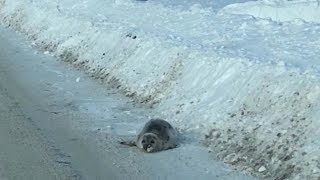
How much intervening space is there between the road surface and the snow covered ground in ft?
1.06

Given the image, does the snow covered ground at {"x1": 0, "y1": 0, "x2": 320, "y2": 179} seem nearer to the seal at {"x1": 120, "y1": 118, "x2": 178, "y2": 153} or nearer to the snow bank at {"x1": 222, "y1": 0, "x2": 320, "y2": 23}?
the snow bank at {"x1": 222, "y1": 0, "x2": 320, "y2": 23}

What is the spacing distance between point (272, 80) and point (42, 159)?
115 inches

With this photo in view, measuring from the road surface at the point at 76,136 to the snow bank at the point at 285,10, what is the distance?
557 cm

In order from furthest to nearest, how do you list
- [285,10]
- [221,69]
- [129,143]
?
[285,10]
[221,69]
[129,143]

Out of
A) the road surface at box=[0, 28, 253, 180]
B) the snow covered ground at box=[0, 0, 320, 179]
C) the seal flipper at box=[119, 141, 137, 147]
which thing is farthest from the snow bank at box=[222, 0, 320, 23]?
the seal flipper at box=[119, 141, 137, 147]

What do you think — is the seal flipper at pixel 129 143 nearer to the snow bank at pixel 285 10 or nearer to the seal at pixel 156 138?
the seal at pixel 156 138

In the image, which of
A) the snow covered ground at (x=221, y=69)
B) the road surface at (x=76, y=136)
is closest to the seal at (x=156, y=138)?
the road surface at (x=76, y=136)

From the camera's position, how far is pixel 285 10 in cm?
1520

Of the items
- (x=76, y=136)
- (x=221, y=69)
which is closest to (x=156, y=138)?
(x=76, y=136)

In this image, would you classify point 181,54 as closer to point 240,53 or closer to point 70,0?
point 240,53

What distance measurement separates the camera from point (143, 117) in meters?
8.80

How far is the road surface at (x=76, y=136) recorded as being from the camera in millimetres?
6656

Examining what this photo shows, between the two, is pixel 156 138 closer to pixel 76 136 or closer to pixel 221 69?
pixel 76 136

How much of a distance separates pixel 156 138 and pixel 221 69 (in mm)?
2091
